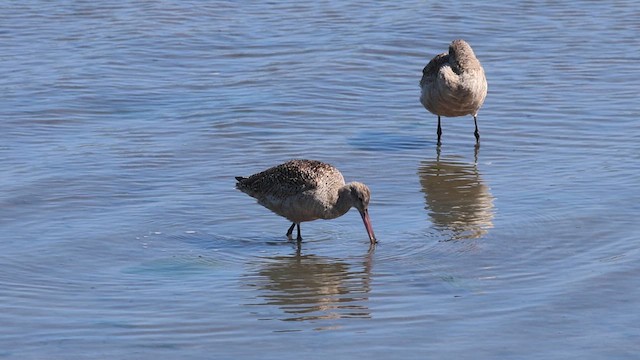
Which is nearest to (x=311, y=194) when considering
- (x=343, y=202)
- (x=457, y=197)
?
(x=343, y=202)

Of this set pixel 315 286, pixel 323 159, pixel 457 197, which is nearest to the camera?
pixel 315 286

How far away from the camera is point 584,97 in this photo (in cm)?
1385

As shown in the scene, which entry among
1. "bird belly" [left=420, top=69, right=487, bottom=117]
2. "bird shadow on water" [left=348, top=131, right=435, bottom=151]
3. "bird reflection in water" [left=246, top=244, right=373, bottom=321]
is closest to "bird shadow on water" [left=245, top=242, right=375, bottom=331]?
"bird reflection in water" [left=246, top=244, right=373, bottom=321]

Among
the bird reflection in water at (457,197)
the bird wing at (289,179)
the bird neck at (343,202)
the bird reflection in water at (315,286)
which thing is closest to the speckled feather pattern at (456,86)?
the bird reflection in water at (457,197)

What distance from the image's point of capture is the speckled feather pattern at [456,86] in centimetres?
1254

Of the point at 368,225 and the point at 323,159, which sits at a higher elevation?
the point at 368,225

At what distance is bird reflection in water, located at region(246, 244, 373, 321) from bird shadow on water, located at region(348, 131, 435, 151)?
10.7ft

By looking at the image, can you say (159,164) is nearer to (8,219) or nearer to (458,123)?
(8,219)

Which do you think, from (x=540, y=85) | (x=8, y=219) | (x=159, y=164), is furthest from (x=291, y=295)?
(x=540, y=85)

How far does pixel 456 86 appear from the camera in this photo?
12523 mm

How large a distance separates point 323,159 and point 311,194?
2.64 m

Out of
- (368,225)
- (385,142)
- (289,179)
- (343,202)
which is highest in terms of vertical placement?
(289,179)

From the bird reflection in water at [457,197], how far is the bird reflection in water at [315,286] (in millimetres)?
992

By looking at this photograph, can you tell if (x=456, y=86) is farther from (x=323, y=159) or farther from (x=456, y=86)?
(x=323, y=159)
